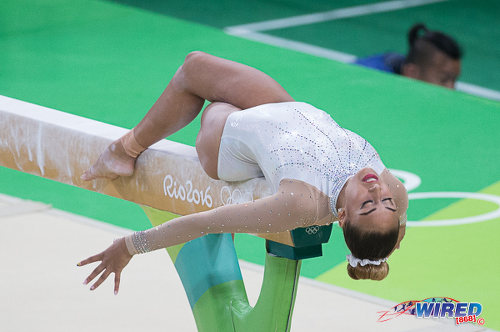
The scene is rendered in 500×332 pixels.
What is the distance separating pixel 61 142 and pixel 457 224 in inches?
83.7

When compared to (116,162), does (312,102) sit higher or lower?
lower

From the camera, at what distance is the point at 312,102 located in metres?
5.56

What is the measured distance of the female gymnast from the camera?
2234 mm

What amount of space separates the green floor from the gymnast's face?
144cm

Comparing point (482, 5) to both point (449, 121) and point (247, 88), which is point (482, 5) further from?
point (247, 88)

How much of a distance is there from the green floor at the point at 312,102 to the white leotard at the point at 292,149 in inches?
55.5

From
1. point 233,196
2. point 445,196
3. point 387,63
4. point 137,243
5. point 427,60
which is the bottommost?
point 445,196

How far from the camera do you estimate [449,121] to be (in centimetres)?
552

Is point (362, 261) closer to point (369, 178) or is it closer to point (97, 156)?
point (369, 178)

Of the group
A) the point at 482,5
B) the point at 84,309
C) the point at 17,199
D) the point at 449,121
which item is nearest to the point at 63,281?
the point at 84,309

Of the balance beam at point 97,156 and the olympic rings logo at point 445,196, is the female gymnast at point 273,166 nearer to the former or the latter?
the balance beam at point 97,156

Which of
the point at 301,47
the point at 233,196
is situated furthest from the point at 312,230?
the point at 301,47

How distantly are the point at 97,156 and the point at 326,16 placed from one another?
20.8 feet

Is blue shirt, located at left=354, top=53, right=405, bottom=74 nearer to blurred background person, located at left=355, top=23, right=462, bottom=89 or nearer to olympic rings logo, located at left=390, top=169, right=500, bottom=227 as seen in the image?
blurred background person, located at left=355, top=23, right=462, bottom=89
